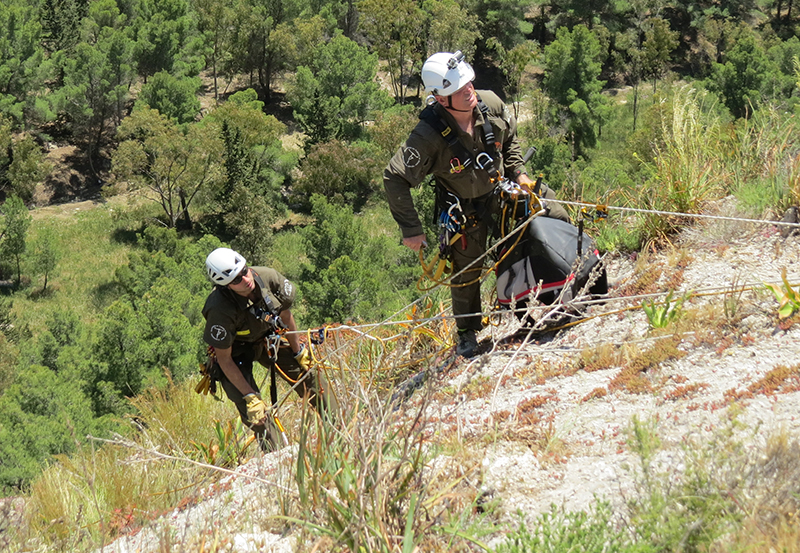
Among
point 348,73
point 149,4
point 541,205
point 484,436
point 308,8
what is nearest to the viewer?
point 484,436

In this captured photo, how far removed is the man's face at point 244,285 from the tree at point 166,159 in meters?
36.2

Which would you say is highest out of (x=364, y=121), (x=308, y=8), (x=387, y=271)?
(x=308, y=8)

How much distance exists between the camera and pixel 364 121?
48.2 m

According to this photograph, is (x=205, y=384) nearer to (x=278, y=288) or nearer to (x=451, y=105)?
(x=278, y=288)

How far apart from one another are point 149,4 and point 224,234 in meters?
22.8

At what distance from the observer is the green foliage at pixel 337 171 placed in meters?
41.7

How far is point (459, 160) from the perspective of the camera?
14.6 ft

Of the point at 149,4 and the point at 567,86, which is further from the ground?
the point at 149,4

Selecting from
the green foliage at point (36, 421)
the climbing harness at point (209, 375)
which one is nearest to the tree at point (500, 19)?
the green foliage at point (36, 421)

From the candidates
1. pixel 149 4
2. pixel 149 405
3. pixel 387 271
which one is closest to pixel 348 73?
pixel 149 4

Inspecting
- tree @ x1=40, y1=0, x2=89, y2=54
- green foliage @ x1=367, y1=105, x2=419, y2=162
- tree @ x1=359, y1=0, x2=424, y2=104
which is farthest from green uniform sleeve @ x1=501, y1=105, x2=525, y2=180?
tree @ x1=40, y1=0, x2=89, y2=54

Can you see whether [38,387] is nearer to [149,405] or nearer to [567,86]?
[149,405]

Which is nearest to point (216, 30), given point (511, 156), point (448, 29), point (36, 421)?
point (448, 29)

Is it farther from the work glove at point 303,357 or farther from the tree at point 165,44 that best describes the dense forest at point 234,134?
the work glove at point 303,357
